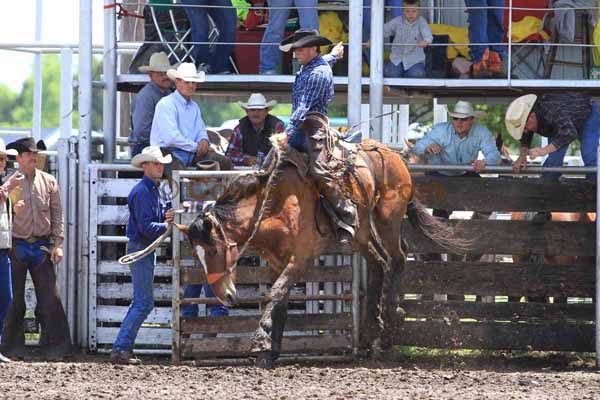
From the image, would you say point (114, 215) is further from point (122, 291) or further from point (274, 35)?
point (274, 35)

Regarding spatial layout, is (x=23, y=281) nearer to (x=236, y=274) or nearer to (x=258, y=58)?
(x=236, y=274)

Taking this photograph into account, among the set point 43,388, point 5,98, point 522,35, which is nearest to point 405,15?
point 522,35

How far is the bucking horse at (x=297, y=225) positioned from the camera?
10391 mm

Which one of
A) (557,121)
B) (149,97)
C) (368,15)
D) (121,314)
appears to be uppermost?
(368,15)

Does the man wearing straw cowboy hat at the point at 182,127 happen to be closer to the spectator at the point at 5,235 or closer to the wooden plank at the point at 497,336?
the spectator at the point at 5,235

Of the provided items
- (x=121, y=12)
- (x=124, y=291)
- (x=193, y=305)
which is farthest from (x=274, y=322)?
(x=121, y=12)

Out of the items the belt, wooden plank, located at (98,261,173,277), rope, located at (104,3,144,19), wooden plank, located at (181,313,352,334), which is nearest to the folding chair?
wooden plank, located at (181,313,352,334)

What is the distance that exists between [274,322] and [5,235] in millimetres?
2500

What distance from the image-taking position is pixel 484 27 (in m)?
12.6

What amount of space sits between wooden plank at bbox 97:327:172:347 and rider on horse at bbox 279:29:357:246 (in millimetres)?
2110

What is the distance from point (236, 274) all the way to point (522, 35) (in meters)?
4.29

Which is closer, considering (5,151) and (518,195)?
(5,151)

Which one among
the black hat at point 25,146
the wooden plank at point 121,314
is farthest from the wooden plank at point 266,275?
the black hat at point 25,146

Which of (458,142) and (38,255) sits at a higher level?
(458,142)
